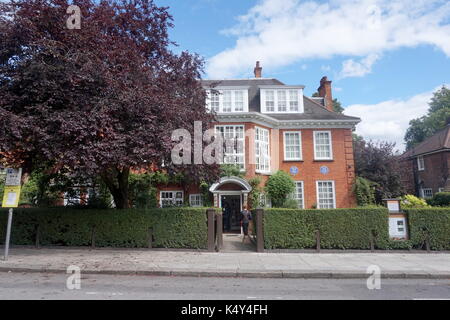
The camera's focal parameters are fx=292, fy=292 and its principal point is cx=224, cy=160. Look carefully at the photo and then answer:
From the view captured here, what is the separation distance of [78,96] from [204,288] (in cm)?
733

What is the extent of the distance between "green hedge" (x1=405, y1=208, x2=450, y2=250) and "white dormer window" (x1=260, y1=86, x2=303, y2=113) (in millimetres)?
10921

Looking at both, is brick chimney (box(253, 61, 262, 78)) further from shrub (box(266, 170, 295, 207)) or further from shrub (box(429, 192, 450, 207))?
shrub (box(429, 192, 450, 207))

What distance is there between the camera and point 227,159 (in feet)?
56.5

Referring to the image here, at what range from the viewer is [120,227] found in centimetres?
1185

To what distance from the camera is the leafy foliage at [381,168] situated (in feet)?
80.3

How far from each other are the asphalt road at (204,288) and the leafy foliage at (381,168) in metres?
18.2

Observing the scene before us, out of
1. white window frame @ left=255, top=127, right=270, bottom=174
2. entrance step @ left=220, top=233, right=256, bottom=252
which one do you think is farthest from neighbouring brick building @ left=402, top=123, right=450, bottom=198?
entrance step @ left=220, top=233, right=256, bottom=252

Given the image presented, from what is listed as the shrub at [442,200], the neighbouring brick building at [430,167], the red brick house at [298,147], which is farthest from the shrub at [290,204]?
the neighbouring brick building at [430,167]

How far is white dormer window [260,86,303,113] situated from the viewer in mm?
20719

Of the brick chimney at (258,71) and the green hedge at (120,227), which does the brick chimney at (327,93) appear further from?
the green hedge at (120,227)

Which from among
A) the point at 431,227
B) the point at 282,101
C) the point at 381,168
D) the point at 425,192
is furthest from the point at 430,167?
the point at 431,227

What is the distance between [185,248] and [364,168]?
66.4ft
